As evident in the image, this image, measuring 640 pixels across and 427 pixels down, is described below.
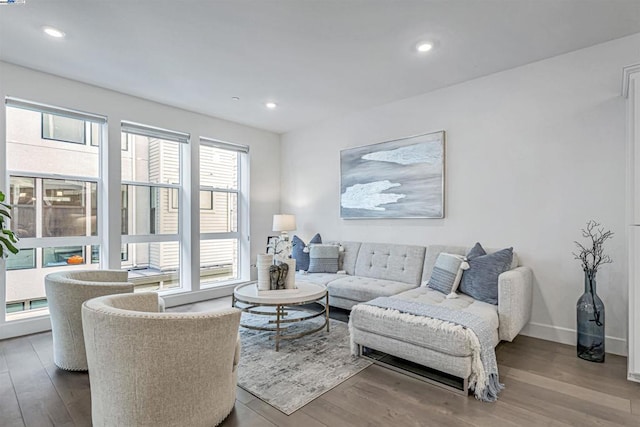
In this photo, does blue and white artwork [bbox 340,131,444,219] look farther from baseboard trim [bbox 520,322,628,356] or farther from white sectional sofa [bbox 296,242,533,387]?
baseboard trim [bbox 520,322,628,356]

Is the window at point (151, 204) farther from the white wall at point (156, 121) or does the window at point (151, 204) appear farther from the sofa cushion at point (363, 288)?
the sofa cushion at point (363, 288)

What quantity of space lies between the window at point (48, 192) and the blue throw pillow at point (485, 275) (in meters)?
4.08

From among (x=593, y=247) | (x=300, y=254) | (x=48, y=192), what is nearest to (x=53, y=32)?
(x=48, y=192)

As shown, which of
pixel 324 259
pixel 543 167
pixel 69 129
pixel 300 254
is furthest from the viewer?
pixel 300 254

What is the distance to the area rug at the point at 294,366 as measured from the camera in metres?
2.14

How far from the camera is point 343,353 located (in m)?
2.77

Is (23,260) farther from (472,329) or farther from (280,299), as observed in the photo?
(472,329)

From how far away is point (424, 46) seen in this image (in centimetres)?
283

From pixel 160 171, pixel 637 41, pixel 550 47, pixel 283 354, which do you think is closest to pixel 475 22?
pixel 550 47

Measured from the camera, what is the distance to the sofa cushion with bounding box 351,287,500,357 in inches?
84.4

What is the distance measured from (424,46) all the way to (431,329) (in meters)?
2.32

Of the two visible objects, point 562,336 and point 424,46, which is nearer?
point 424,46

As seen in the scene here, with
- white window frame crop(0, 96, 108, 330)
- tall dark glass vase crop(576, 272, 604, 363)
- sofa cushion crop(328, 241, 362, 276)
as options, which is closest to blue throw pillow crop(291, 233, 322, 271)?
sofa cushion crop(328, 241, 362, 276)

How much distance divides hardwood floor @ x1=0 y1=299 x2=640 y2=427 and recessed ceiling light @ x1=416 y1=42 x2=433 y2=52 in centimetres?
269
